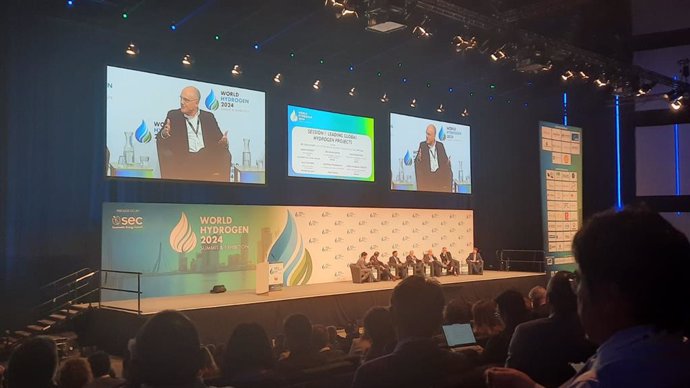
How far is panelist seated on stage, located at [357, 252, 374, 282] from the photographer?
36.0ft

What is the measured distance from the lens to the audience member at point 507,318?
307 cm

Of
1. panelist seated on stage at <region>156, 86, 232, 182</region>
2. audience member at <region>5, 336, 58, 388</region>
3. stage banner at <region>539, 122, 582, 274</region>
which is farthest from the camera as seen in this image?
stage banner at <region>539, 122, 582, 274</region>

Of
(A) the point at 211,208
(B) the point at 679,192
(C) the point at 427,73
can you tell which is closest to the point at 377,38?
(C) the point at 427,73

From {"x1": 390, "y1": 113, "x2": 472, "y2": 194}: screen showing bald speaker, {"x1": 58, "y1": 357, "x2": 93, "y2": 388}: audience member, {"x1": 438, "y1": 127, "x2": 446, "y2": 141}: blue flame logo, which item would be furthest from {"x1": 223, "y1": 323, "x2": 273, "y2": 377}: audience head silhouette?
{"x1": 438, "y1": 127, "x2": 446, "y2": 141}: blue flame logo

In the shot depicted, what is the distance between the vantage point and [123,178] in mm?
8734

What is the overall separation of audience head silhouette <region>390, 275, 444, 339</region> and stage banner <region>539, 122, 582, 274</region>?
1167 centimetres

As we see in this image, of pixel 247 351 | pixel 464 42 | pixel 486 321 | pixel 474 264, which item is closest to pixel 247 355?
pixel 247 351

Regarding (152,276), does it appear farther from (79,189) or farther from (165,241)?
(79,189)

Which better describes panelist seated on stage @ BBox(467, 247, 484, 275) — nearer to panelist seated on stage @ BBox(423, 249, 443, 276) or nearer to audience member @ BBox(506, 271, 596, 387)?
panelist seated on stage @ BBox(423, 249, 443, 276)

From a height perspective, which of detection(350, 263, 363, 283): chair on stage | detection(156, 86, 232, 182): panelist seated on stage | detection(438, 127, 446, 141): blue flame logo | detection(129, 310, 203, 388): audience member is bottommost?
detection(350, 263, 363, 283): chair on stage

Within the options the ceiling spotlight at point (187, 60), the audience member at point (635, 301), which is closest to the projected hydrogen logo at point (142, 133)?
the ceiling spotlight at point (187, 60)

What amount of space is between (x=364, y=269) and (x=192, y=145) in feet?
12.6

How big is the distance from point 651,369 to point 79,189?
8620 mm

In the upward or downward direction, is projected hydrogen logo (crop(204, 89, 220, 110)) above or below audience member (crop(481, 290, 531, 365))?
above
